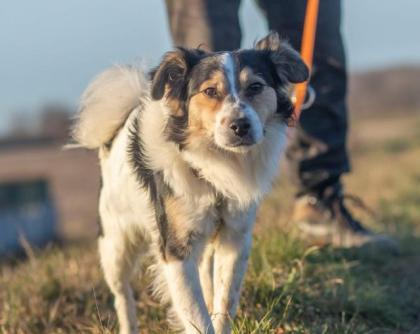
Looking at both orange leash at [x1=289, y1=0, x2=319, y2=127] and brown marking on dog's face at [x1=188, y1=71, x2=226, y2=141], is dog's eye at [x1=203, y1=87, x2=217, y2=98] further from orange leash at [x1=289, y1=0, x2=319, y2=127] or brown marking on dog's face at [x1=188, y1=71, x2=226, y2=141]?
orange leash at [x1=289, y1=0, x2=319, y2=127]

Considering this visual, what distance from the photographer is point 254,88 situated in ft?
10.0

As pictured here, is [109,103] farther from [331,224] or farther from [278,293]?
[331,224]

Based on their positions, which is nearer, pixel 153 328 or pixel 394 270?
pixel 153 328

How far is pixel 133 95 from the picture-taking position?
364 cm

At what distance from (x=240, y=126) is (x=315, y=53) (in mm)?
1778

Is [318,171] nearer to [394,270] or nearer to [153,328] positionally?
[394,270]

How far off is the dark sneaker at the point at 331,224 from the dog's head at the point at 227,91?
1.58 meters

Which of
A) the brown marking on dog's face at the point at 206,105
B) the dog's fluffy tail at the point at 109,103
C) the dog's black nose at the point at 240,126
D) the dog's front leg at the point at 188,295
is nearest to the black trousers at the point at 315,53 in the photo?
the dog's fluffy tail at the point at 109,103

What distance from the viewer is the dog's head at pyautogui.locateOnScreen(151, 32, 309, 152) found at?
9.60ft

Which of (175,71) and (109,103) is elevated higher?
(175,71)

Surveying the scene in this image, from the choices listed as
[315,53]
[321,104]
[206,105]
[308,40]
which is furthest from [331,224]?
[206,105]

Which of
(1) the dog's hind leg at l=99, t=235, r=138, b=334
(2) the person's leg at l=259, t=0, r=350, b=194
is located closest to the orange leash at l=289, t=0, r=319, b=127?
(2) the person's leg at l=259, t=0, r=350, b=194

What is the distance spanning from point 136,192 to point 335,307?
1230 millimetres

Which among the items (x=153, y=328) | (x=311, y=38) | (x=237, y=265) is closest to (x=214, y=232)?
(x=237, y=265)
